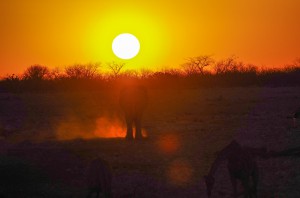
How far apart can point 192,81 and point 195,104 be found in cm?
995

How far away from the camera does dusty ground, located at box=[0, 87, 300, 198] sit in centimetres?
1383

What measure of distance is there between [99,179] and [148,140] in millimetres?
7482

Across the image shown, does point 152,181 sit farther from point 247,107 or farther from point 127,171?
point 247,107

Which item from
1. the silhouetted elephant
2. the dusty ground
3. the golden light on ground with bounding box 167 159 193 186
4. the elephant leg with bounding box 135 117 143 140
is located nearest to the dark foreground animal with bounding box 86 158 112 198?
the dusty ground

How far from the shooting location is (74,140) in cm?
1952

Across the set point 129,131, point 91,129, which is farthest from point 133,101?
point 91,129

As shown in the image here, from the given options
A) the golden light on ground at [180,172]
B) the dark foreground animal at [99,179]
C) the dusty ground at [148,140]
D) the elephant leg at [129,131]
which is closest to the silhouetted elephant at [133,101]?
the elephant leg at [129,131]

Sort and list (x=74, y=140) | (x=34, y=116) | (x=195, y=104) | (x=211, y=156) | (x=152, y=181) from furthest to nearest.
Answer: (x=195, y=104) → (x=34, y=116) → (x=74, y=140) → (x=211, y=156) → (x=152, y=181)

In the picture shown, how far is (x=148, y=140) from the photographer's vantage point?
762 inches

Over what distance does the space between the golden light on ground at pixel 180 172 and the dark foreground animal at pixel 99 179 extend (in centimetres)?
219

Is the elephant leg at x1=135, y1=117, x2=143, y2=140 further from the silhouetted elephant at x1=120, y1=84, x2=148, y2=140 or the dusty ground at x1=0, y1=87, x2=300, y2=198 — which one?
the dusty ground at x1=0, y1=87, x2=300, y2=198

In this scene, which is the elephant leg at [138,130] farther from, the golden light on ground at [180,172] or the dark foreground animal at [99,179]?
the dark foreground animal at [99,179]

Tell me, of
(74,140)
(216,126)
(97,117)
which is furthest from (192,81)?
(74,140)

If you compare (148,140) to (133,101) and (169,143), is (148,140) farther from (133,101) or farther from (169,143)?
(133,101)
